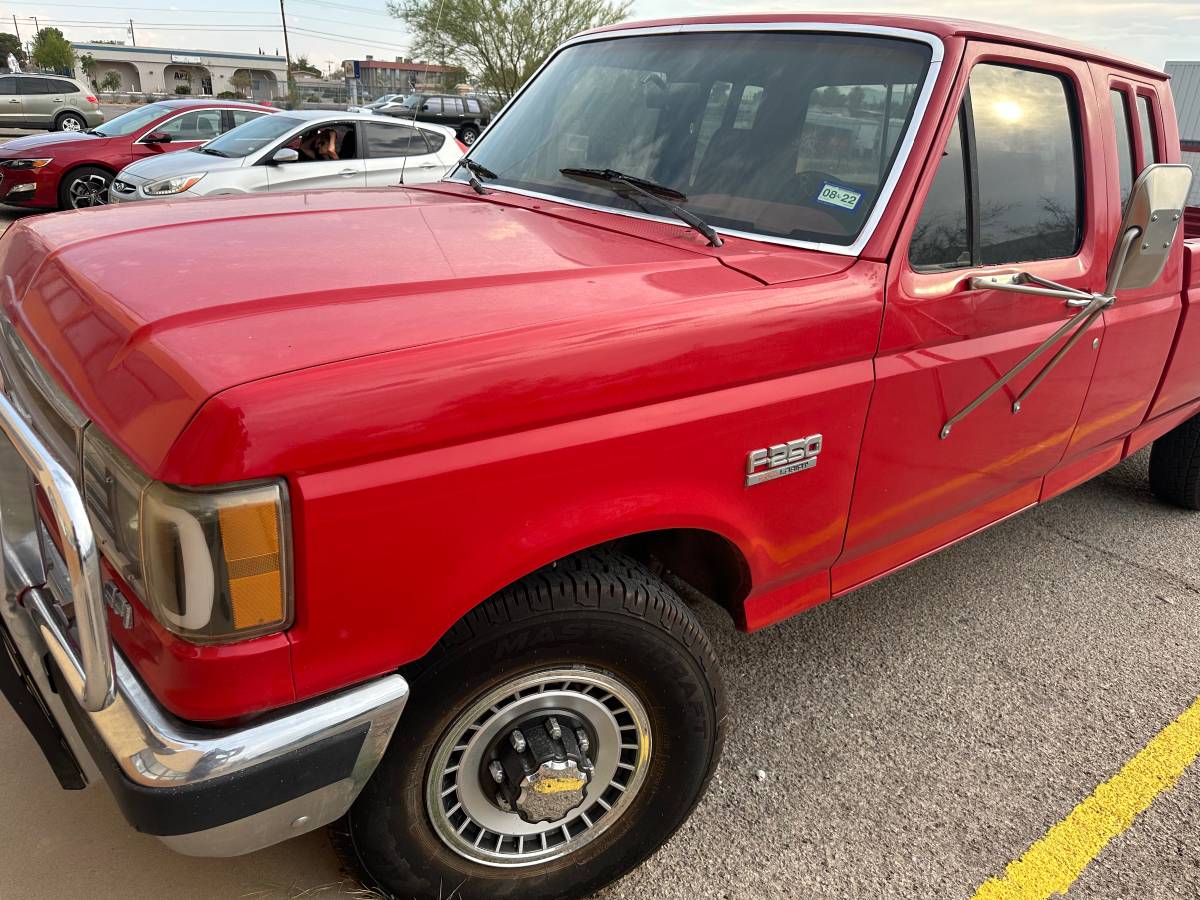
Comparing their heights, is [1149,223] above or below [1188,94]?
above

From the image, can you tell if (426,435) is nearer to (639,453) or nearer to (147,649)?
(639,453)

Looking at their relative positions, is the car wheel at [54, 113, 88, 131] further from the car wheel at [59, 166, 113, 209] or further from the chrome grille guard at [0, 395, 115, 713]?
the chrome grille guard at [0, 395, 115, 713]

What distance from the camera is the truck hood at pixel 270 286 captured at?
148 centimetres

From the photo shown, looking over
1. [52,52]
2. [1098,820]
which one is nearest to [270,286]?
[1098,820]

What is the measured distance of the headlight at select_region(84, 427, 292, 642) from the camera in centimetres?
139

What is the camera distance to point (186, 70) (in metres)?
86.5

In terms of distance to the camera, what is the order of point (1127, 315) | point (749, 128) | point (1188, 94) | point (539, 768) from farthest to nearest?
point (1188, 94) → point (1127, 315) → point (749, 128) → point (539, 768)

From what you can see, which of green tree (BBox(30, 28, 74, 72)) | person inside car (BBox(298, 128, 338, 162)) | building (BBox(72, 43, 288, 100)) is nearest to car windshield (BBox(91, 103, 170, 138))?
person inside car (BBox(298, 128, 338, 162))

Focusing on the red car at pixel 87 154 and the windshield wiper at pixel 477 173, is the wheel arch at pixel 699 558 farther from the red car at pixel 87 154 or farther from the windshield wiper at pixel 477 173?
the red car at pixel 87 154

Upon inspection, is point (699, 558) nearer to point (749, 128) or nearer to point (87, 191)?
point (749, 128)

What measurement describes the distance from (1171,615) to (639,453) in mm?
2936

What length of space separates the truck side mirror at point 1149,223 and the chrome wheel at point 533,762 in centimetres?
186

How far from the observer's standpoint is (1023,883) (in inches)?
89.2

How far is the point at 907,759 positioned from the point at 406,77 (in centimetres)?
5834
